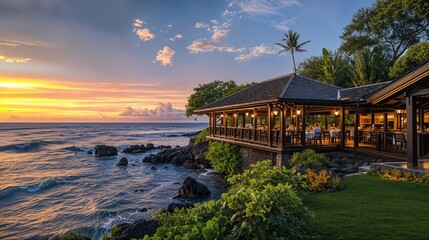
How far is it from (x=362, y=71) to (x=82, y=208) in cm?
2781

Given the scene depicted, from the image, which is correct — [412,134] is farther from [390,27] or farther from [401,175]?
[390,27]

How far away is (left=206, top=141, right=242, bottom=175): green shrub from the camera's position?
62.1ft

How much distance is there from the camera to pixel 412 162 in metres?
10.4

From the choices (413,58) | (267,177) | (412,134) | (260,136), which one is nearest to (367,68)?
(413,58)

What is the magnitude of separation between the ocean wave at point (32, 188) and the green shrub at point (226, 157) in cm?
1184

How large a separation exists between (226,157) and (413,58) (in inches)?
817

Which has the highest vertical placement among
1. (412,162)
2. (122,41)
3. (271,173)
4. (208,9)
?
(208,9)

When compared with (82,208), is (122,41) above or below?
above

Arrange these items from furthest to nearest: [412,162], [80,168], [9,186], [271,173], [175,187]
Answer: [80,168] < [9,186] < [175,187] < [412,162] < [271,173]

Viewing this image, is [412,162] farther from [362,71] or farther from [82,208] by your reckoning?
[362,71]

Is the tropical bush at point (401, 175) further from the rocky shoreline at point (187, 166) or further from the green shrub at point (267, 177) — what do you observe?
the green shrub at point (267, 177)

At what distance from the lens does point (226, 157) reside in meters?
19.8

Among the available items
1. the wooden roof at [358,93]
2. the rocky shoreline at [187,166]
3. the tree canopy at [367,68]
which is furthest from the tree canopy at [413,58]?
the rocky shoreline at [187,166]

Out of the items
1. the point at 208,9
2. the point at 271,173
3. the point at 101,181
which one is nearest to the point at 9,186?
the point at 101,181
